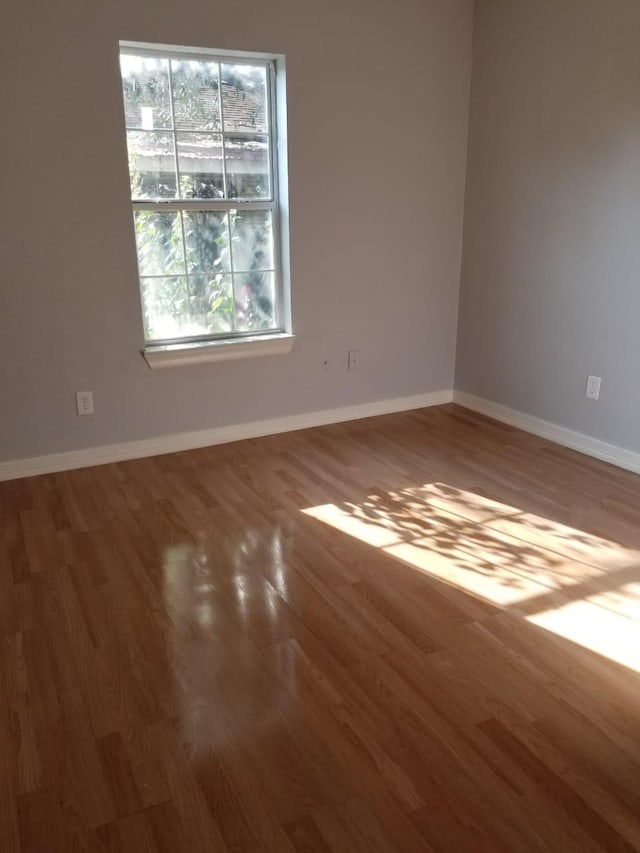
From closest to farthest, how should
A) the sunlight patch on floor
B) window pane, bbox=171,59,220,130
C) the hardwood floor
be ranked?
the hardwood floor, the sunlight patch on floor, window pane, bbox=171,59,220,130

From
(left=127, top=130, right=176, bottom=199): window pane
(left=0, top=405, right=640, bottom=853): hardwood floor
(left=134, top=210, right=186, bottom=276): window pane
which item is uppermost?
(left=127, top=130, right=176, bottom=199): window pane

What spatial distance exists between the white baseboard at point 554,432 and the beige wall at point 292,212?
0.94 feet

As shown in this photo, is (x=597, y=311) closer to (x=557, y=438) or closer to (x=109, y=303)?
(x=557, y=438)

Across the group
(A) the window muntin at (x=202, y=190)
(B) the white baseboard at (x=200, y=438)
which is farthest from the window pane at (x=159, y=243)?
(B) the white baseboard at (x=200, y=438)

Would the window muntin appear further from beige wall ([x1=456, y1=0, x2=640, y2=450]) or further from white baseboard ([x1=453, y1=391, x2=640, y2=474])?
white baseboard ([x1=453, y1=391, x2=640, y2=474])

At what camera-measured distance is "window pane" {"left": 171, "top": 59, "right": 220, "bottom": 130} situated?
340cm

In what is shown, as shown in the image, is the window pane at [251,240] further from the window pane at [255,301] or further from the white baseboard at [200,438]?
the white baseboard at [200,438]

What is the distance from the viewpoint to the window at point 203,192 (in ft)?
11.1

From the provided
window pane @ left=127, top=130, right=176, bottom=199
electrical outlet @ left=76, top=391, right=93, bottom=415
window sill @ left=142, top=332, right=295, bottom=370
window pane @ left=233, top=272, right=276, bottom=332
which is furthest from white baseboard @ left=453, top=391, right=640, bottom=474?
electrical outlet @ left=76, top=391, right=93, bottom=415

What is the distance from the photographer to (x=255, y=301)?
386 centimetres

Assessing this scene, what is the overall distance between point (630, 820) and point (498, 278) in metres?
3.19

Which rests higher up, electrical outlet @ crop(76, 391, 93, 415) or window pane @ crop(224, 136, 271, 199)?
window pane @ crop(224, 136, 271, 199)

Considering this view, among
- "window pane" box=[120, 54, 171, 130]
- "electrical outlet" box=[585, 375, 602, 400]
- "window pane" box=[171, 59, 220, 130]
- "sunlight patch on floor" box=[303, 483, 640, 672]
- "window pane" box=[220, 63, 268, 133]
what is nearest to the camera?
"sunlight patch on floor" box=[303, 483, 640, 672]

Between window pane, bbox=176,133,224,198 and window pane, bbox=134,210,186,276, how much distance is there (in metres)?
0.16
